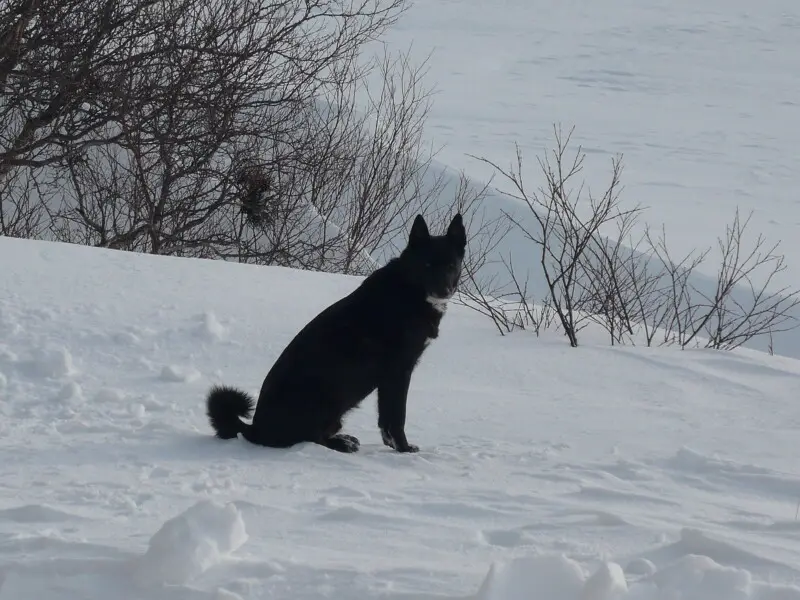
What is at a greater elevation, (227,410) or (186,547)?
(227,410)

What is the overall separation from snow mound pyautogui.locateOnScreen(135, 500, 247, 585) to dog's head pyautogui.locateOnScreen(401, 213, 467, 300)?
2174 mm

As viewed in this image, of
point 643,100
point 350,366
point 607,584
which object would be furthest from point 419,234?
point 643,100

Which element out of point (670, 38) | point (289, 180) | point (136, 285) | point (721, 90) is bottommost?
point (136, 285)

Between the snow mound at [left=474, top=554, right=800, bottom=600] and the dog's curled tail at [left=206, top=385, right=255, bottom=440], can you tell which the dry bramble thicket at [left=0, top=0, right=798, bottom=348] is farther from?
the snow mound at [left=474, top=554, right=800, bottom=600]

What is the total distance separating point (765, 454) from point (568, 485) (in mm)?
1385

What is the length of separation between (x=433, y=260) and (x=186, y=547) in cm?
245

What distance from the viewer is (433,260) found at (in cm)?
493

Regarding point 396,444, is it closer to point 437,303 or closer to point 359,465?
point 359,465

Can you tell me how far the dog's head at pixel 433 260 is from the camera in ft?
16.0

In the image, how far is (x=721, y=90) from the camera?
36.1m

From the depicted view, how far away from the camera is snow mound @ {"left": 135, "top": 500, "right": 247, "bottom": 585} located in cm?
276

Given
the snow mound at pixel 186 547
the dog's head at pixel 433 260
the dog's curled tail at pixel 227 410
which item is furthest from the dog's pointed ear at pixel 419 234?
the snow mound at pixel 186 547

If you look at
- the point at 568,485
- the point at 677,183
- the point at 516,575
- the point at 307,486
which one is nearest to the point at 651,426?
Result: the point at 568,485

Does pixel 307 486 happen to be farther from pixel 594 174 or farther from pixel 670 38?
pixel 670 38
